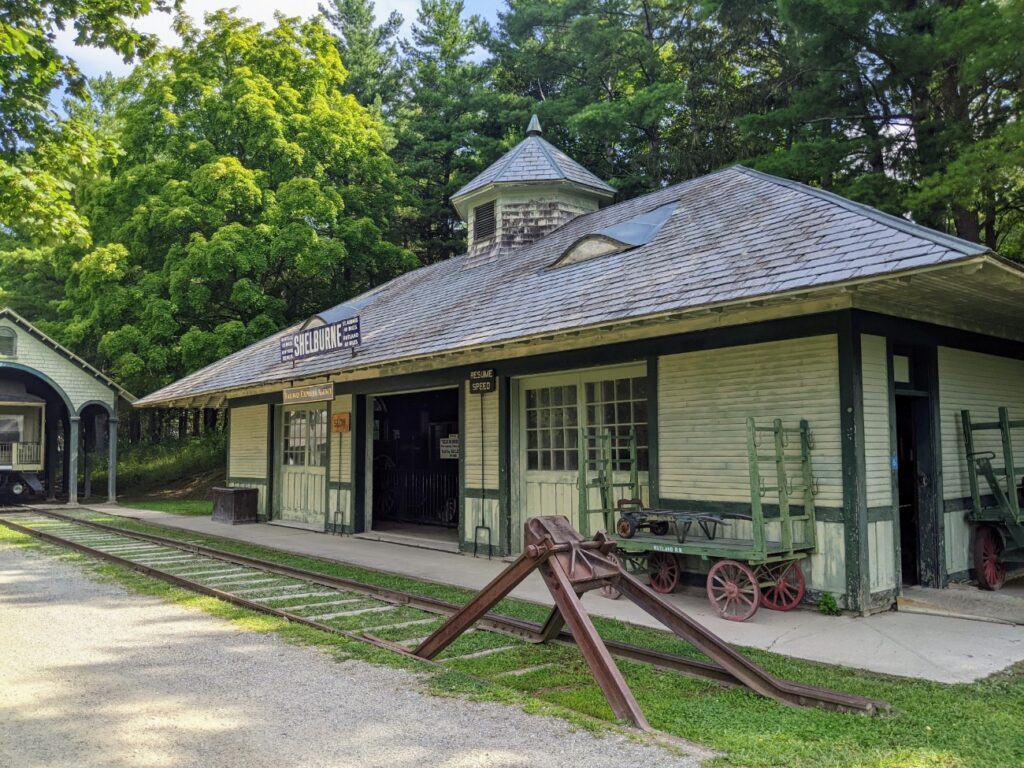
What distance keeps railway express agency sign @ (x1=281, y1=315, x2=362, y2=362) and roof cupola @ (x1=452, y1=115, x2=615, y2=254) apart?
416 cm

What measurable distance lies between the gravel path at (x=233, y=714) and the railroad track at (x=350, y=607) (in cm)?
75

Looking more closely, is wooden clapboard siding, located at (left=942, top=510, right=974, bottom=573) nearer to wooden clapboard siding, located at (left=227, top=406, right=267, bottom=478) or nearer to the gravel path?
the gravel path

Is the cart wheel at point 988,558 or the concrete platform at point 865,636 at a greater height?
the cart wheel at point 988,558

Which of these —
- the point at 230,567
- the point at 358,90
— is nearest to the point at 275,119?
the point at 358,90

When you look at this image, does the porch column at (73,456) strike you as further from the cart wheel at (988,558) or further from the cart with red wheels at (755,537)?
the cart wheel at (988,558)

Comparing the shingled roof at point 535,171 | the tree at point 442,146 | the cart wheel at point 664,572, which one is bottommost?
the cart wheel at point 664,572

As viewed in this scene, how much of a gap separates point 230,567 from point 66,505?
1313 centimetres

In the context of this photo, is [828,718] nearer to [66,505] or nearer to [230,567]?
[230,567]

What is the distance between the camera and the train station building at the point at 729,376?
7.11m

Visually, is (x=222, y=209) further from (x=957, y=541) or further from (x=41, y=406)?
(x=957, y=541)

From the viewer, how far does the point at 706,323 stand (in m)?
8.18

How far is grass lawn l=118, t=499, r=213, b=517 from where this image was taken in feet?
63.9

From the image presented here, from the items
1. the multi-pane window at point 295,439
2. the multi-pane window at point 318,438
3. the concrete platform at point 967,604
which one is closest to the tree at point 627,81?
the multi-pane window at point 318,438

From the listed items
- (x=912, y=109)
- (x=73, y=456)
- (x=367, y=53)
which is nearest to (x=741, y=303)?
(x=912, y=109)
